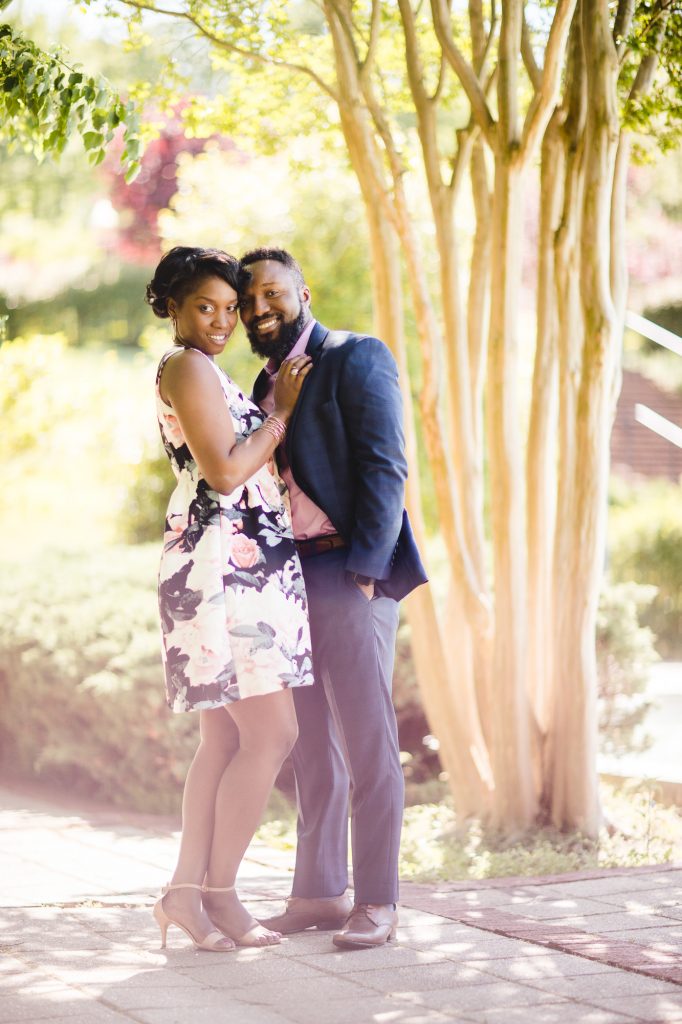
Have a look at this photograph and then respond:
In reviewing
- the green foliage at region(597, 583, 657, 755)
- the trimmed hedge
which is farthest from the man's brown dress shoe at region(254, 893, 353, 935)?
the green foliage at region(597, 583, 657, 755)

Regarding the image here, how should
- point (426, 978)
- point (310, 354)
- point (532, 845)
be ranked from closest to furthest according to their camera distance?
point (426, 978)
point (310, 354)
point (532, 845)

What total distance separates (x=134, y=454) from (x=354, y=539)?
410 inches

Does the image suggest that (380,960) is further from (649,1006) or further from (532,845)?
(532,845)

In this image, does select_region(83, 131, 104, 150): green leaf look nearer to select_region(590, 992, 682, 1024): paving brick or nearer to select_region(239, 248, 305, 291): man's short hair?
select_region(239, 248, 305, 291): man's short hair

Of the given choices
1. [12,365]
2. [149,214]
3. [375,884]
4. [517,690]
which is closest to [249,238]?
[12,365]

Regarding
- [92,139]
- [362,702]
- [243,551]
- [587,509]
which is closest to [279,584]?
[243,551]

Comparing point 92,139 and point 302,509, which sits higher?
point 92,139

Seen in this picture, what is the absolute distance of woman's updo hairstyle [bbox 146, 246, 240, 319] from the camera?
12.6 ft

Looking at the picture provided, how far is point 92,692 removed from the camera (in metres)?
6.77

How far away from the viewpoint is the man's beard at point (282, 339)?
4.06m

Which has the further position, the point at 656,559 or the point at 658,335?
the point at 656,559

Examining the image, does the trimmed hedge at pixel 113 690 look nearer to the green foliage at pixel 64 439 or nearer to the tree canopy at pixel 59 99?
the tree canopy at pixel 59 99

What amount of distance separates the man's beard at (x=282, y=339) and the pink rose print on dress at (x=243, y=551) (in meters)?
0.63

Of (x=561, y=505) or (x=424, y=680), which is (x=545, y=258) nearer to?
(x=561, y=505)
